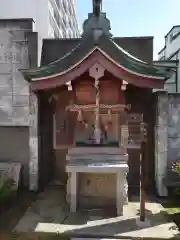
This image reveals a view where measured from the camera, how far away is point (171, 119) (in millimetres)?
11180

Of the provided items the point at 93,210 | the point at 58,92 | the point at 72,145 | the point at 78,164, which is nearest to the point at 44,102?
the point at 58,92

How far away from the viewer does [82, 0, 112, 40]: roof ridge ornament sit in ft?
34.8

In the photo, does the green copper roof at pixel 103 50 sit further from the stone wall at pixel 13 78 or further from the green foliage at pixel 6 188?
the green foliage at pixel 6 188

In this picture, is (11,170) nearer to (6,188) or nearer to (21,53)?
(6,188)

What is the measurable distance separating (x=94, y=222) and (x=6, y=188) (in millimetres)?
3279

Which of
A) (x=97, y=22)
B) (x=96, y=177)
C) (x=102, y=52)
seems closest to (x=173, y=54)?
(x=97, y=22)

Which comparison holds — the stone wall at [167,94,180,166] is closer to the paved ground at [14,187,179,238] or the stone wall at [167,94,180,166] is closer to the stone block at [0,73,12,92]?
the paved ground at [14,187,179,238]

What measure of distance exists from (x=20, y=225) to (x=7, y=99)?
5.54m

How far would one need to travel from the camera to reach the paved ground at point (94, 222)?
763 cm

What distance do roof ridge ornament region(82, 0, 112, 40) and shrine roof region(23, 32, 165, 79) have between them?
0.95m

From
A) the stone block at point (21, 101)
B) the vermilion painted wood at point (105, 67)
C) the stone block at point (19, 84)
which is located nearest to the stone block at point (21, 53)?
the stone block at point (19, 84)

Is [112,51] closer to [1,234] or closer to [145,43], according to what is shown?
[145,43]

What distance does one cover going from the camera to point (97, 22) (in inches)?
433

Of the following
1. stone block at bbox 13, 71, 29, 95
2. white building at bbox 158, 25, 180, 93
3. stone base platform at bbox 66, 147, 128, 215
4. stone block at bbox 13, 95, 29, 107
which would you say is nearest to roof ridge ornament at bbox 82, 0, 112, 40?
stone block at bbox 13, 71, 29, 95
